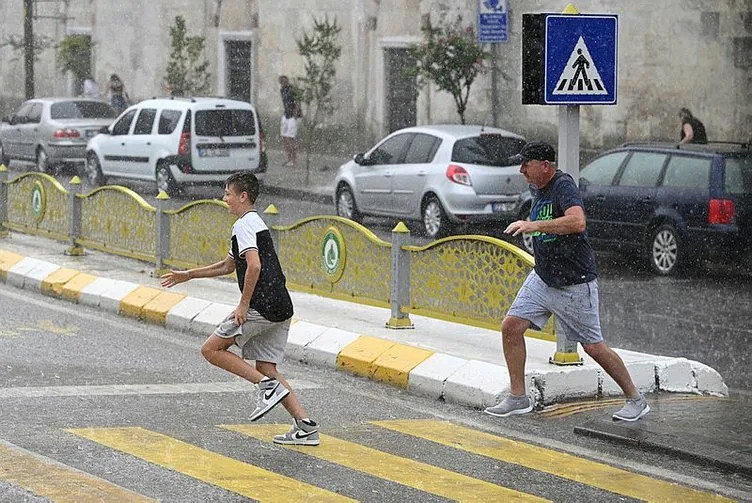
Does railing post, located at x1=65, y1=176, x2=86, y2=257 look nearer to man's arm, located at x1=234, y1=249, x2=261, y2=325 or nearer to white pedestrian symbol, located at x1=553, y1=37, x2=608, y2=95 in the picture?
white pedestrian symbol, located at x1=553, y1=37, x2=608, y2=95

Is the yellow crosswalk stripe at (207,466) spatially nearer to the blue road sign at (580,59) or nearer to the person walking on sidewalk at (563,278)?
the person walking on sidewalk at (563,278)

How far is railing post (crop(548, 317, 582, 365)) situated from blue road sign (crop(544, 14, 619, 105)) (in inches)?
57.0

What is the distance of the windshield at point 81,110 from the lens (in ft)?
102

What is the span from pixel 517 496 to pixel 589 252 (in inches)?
84.9

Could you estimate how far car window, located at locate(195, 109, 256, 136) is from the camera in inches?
1038

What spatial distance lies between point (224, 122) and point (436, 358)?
16660mm

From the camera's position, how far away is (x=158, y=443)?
8.44m

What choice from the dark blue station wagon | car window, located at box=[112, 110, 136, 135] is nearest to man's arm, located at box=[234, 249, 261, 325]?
the dark blue station wagon

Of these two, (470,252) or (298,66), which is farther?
(298,66)

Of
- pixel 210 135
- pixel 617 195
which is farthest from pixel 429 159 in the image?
pixel 210 135

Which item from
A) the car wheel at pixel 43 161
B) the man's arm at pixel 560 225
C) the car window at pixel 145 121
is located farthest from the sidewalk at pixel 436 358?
the car wheel at pixel 43 161

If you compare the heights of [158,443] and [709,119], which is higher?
[709,119]

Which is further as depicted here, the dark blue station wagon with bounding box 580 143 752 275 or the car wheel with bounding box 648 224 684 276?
the car wheel with bounding box 648 224 684 276

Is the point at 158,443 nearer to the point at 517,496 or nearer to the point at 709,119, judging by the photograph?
the point at 517,496
